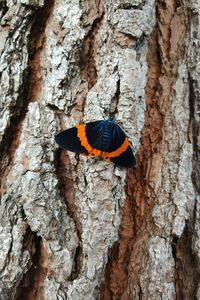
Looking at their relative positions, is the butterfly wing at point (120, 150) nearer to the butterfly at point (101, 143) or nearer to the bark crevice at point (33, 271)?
the butterfly at point (101, 143)

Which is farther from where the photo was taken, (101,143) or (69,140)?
(101,143)

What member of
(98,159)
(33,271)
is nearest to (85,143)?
(98,159)

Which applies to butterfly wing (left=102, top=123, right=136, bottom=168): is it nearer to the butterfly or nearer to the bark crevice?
the butterfly

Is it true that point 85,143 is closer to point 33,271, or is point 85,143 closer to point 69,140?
point 69,140

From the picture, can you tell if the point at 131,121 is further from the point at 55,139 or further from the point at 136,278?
the point at 136,278

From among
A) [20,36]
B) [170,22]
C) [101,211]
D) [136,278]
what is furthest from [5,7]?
[136,278]

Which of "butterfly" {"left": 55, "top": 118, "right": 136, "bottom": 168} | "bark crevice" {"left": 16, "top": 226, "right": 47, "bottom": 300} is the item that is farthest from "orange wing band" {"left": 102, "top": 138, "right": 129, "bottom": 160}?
"bark crevice" {"left": 16, "top": 226, "right": 47, "bottom": 300}
